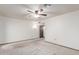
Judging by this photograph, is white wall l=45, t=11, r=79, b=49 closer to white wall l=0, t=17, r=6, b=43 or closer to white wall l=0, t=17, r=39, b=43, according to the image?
white wall l=0, t=17, r=39, b=43

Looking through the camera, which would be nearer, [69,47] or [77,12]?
[77,12]

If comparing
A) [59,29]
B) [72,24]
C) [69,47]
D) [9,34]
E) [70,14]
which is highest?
[70,14]

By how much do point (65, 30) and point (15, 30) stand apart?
398 centimetres

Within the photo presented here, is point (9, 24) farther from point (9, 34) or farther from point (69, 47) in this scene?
point (69, 47)

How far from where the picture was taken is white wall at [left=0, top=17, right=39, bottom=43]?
5.21 m

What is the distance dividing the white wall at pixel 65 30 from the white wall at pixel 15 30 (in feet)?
8.45

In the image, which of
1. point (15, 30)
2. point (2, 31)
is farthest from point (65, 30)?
point (2, 31)

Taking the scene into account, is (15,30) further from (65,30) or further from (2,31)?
(65,30)

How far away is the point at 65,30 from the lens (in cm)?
425

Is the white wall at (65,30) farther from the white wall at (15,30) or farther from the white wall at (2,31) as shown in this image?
the white wall at (2,31)

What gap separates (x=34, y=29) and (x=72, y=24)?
191 inches
